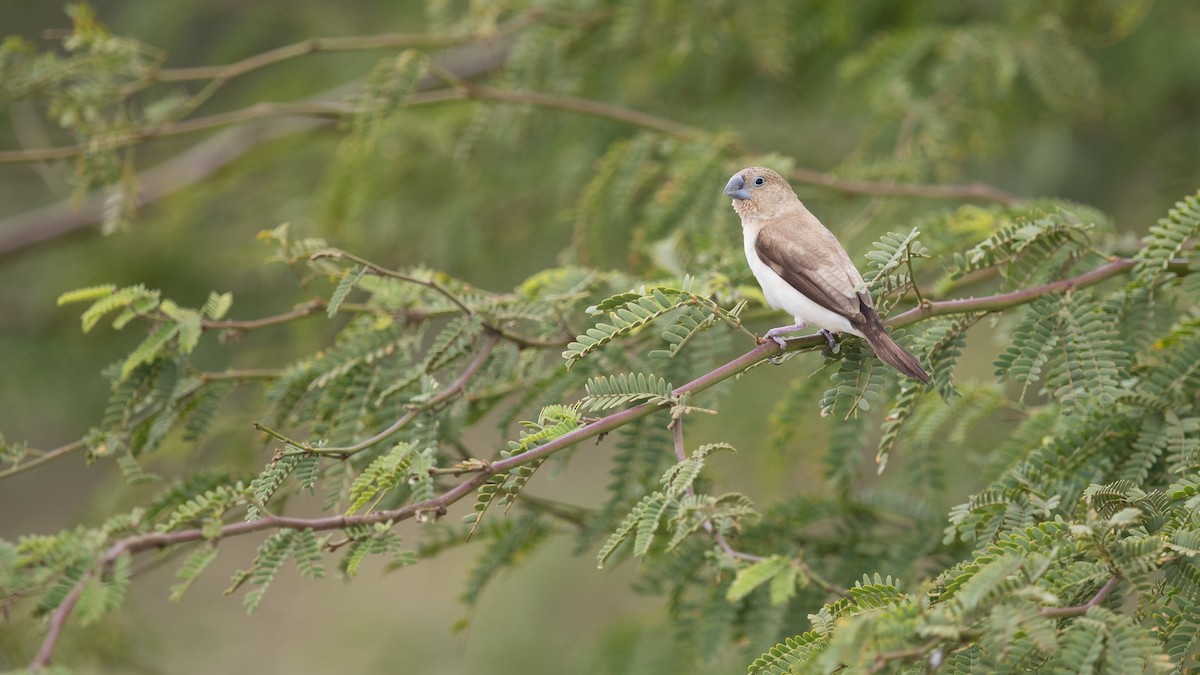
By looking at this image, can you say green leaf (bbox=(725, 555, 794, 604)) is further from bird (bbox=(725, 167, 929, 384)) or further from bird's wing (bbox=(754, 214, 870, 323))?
bird's wing (bbox=(754, 214, 870, 323))

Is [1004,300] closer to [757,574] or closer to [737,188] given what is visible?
[757,574]

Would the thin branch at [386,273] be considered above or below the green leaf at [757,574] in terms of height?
above

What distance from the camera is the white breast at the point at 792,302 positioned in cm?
292

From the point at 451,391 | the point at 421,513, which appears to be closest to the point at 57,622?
the point at 421,513

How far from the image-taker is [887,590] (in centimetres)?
233

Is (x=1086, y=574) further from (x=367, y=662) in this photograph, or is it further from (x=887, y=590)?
(x=367, y=662)

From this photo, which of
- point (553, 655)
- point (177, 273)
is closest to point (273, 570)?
point (177, 273)

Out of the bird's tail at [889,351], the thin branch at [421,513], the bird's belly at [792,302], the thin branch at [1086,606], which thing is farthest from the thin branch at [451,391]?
the thin branch at [1086,606]

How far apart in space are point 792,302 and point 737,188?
0.82 meters

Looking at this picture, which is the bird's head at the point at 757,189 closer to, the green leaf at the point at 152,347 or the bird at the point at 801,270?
the bird at the point at 801,270

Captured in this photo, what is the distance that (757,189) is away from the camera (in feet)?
12.7

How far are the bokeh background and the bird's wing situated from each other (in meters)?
1.09

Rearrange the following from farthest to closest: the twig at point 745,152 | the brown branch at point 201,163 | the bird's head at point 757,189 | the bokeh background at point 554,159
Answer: the brown branch at point 201,163 → the bokeh background at point 554,159 → the twig at point 745,152 → the bird's head at point 757,189

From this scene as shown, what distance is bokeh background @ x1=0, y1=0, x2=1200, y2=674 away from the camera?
5.23 meters
